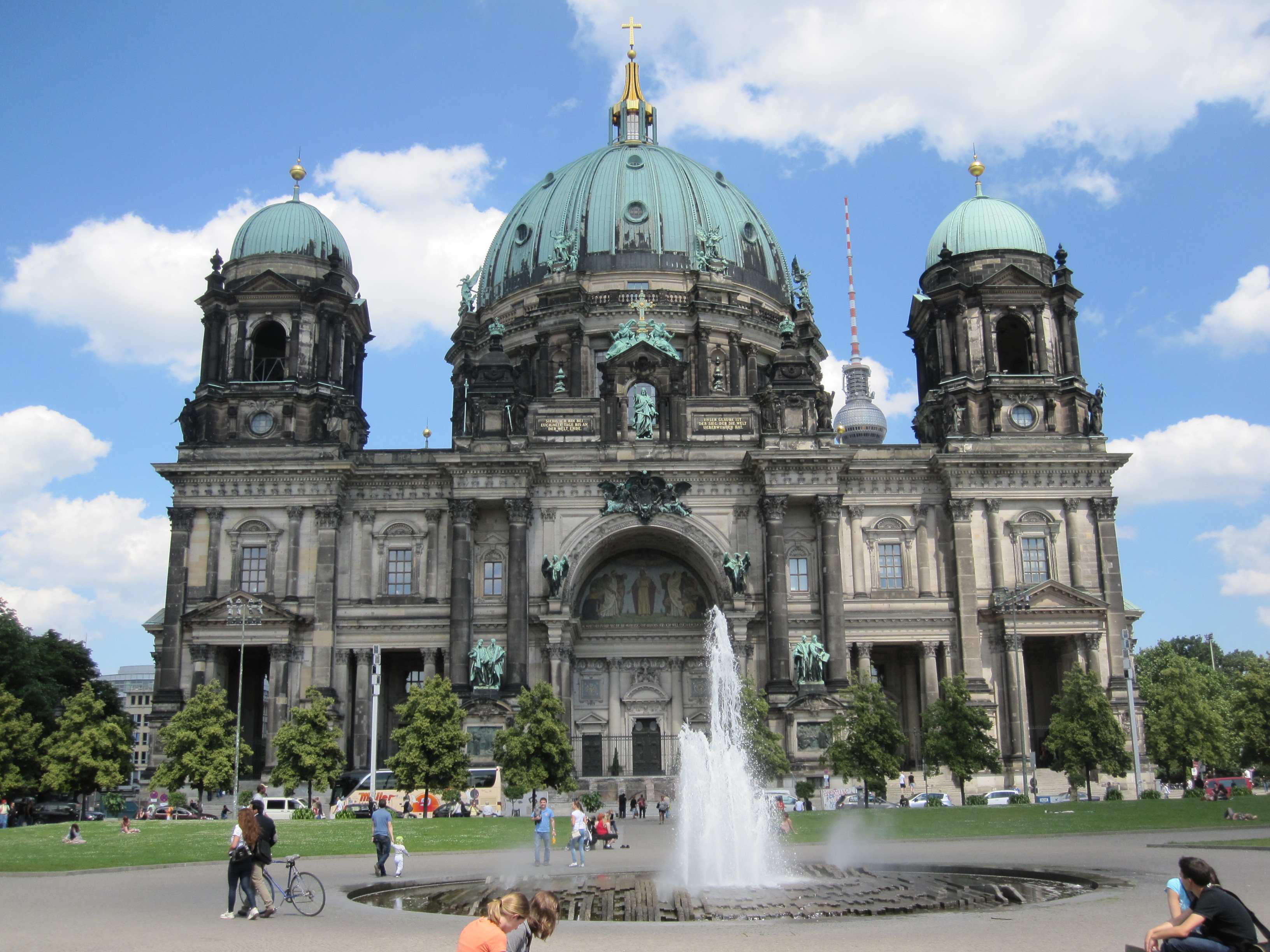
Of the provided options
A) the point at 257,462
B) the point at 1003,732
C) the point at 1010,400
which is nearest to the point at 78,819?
the point at 257,462

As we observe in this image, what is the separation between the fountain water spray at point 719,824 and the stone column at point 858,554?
30.1 m

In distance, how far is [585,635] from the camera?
64.6 meters

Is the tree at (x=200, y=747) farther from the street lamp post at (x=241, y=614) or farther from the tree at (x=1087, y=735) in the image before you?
the tree at (x=1087, y=735)

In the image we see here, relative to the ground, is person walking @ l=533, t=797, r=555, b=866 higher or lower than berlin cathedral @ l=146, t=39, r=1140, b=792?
lower

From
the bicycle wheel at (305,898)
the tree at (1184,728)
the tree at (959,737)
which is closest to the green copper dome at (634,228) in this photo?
the tree at (959,737)

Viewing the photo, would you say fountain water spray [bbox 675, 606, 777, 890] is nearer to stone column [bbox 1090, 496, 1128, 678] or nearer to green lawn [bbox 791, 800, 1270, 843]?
green lawn [bbox 791, 800, 1270, 843]

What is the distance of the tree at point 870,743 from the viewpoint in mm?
50656

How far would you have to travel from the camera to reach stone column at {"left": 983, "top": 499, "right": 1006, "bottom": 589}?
2408 inches

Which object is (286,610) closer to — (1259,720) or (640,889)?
(640,889)

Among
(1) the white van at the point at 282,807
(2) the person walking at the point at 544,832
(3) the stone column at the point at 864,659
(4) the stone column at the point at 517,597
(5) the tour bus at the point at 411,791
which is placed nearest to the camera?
(2) the person walking at the point at 544,832

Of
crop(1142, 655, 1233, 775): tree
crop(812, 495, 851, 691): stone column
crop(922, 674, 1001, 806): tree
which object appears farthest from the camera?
crop(1142, 655, 1233, 775): tree

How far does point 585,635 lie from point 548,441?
10397mm

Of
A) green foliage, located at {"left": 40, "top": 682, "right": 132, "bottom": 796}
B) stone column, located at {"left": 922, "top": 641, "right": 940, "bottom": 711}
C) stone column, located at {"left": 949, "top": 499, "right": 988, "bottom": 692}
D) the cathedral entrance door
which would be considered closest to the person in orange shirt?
green foliage, located at {"left": 40, "top": 682, "right": 132, "bottom": 796}

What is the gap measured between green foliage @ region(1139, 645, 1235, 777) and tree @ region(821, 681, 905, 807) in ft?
56.9
